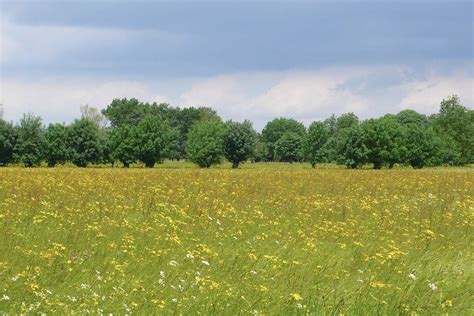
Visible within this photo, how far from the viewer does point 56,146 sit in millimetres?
67250

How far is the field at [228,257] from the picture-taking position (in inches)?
264

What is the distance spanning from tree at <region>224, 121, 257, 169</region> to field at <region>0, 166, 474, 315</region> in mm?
66728

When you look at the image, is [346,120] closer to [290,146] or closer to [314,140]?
[290,146]

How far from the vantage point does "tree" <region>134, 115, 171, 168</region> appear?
71.6 meters

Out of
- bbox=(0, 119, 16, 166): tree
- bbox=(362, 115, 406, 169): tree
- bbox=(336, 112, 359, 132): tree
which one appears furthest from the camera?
bbox=(336, 112, 359, 132): tree

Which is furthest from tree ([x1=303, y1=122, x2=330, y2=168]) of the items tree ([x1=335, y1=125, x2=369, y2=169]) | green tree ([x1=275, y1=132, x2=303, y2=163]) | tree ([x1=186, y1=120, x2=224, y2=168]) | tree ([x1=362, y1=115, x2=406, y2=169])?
tree ([x1=362, y1=115, x2=406, y2=169])

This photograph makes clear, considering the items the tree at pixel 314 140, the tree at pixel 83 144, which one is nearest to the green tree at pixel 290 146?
the tree at pixel 314 140

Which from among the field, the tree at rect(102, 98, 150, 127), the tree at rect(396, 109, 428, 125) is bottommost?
the field

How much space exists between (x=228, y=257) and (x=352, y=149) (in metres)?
62.5

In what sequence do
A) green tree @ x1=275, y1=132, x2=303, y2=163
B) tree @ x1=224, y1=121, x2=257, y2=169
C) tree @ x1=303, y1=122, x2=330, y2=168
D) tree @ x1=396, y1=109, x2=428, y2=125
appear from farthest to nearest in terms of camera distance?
green tree @ x1=275, y1=132, x2=303, y2=163, tree @ x1=396, y1=109, x2=428, y2=125, tree @ x1=303, y1=122, x2=330, y2=168, tree @ x1=224, y1=121, x2=257, y2=169

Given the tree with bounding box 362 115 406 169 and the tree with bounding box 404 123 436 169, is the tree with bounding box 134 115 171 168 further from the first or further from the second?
the tree with bounding box 404 123 436 169

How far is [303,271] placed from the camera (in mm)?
8508

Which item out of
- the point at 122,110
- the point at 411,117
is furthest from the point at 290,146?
the point at 122,110

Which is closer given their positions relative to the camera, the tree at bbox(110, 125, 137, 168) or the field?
the field
